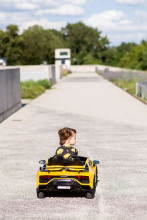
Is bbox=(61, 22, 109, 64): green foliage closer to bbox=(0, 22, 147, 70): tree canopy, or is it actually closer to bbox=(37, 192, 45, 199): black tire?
bbox=(0, 22, 147, 70): tree canopy

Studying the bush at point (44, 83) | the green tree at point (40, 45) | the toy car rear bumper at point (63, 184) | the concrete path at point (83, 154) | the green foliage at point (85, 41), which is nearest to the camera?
the concrete path at point (83, 154)

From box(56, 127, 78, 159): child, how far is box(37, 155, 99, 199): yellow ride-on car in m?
0.08

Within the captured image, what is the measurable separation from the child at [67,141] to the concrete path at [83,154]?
68 centimetres

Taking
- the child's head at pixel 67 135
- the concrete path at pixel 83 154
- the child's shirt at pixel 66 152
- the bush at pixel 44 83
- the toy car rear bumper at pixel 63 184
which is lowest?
the bush at pixel 44 83

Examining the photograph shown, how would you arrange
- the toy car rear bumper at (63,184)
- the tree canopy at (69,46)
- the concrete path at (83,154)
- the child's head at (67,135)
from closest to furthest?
1. the concrete path at (83,154)
2. the toy car rear bumper at (63,184)
3. the child's head at (67,135)
4. the tree canopy at (69,46)

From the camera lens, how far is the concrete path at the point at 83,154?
6035mm

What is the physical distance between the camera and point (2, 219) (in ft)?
18.6

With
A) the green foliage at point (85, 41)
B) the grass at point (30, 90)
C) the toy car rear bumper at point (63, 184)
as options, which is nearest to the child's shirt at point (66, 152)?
the toy car rear bumper at point (63, 184)

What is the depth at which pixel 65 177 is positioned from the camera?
6191 millimetres

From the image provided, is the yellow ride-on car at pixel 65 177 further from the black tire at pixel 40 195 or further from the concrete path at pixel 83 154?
the concrete path at pixel 83 154

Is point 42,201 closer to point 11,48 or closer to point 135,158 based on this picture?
point 135,158

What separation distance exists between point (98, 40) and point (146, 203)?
165 m

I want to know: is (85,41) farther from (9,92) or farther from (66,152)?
(66,152)

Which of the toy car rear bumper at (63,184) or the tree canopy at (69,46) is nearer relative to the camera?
the toy car rear bumper at (63,184)
